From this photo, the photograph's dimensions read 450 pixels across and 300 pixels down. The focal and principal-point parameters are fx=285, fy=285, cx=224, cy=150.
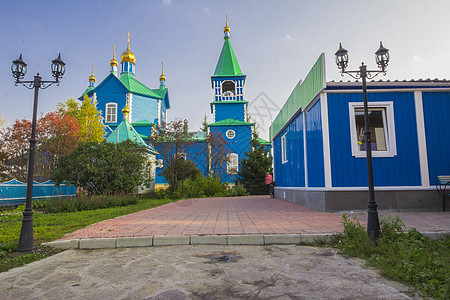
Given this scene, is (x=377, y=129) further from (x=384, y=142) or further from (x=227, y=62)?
(x=227, y=62)

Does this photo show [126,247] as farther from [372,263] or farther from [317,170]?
[317,170]

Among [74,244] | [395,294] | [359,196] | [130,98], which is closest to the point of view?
[395,294]

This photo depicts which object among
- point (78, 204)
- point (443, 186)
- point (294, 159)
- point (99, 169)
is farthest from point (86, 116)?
point (443, 186)

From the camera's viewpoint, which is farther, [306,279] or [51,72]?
[51,72]

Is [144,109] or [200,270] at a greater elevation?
[144,109]

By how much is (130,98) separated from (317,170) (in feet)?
97.5

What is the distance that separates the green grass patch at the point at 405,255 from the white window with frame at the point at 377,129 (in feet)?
13.3

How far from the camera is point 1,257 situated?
4.13m

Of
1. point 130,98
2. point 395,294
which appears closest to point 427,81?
point 395,294

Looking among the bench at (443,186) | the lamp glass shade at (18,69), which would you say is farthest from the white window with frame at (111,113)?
the bench at (443,186)

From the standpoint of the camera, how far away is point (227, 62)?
33062 mm

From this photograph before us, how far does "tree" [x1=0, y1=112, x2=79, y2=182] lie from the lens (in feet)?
67.9

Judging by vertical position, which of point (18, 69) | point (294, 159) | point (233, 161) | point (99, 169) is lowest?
point (99, 169)

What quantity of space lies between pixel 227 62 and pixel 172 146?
51.3 feet
